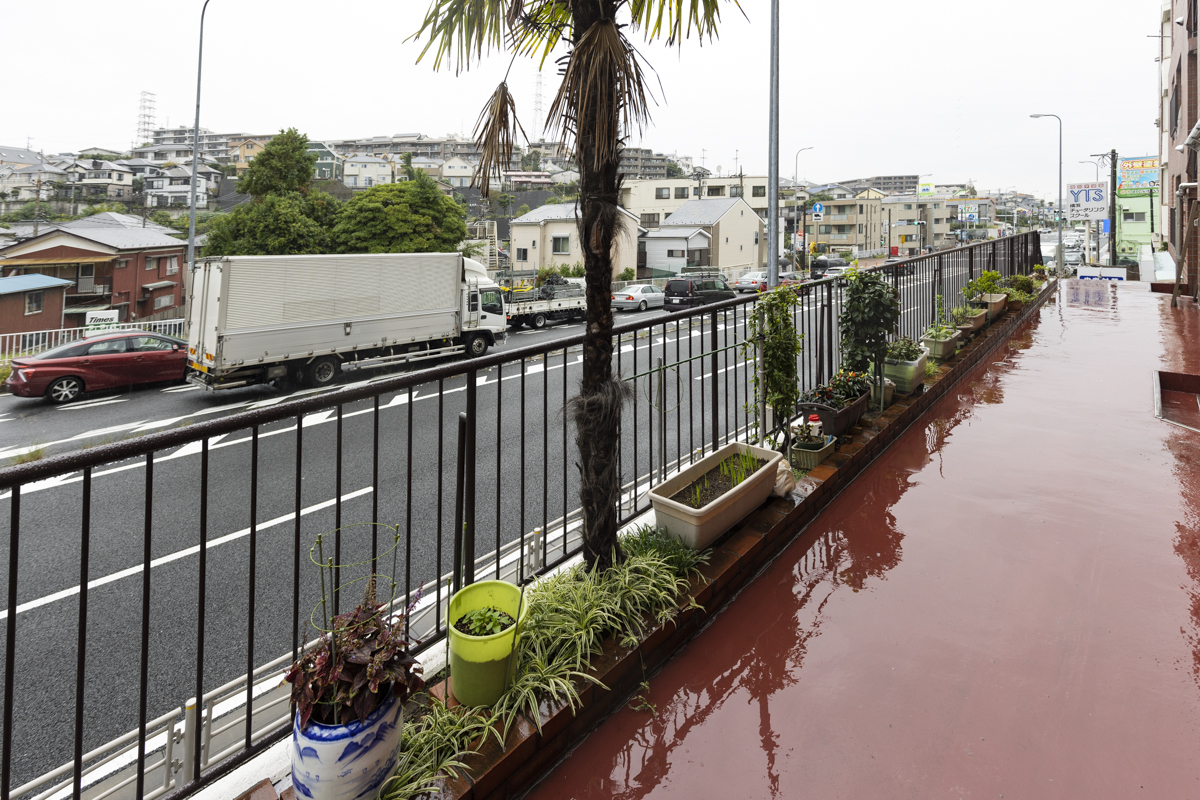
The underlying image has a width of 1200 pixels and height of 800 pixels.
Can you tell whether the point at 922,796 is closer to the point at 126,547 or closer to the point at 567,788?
the point at 567,788

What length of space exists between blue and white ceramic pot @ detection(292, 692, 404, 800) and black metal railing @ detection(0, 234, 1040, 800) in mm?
291

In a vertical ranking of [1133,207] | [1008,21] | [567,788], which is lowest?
[567,788]

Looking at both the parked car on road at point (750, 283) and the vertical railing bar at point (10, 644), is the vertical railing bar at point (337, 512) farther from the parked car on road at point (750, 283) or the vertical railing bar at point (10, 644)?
the parked car on road at point (750, 283)

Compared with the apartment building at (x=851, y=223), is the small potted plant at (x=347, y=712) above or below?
below

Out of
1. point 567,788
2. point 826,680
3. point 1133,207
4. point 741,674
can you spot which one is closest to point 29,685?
point 567,788

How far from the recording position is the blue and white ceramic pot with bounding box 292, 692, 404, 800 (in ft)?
5.46

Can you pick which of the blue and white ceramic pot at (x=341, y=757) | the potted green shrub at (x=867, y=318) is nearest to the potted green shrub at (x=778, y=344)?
the potted green shrub at (x=867, y=318)

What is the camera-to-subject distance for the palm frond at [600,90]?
2.28 meters

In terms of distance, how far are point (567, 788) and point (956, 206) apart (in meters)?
114

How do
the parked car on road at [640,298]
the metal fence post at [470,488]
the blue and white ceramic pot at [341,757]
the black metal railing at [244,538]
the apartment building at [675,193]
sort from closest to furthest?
Result: 1. the blue and white ceramic pot at [341,757]
2. the black metal railing at [244,538]
3. the metal fence post at [470,488]
4. the parked car on road at [640,298]
5. the apartment building at [675,193]

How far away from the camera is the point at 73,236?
3491cm

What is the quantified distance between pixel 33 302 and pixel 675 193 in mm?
54952

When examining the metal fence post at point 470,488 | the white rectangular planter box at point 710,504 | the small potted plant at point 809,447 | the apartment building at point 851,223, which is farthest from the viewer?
the apartment building at point 851,223

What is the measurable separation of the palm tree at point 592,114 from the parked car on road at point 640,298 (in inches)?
1091
